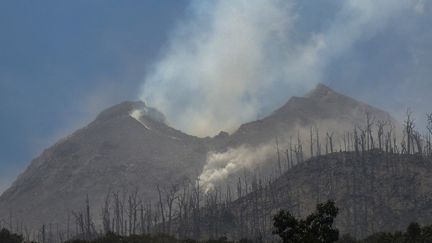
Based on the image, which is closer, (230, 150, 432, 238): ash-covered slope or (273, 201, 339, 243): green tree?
(273, 201, 339, 243): green tree

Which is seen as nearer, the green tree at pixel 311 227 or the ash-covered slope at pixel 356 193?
the green tree at pixel 311 227

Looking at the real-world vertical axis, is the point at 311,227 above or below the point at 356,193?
below

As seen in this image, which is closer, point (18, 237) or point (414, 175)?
point (18, 237)

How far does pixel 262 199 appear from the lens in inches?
4523

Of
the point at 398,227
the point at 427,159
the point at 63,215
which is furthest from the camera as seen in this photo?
the point at 63,215

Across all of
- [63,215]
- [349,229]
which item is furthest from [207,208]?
[63,215]

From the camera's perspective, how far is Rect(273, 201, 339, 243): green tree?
18.2 meters

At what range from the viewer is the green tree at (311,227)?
18203mm

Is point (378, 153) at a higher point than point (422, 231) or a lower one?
higher

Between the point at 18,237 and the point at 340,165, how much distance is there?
76174 mm

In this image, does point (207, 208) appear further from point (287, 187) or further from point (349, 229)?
point (349, 229)

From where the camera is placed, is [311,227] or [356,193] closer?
[311,227]

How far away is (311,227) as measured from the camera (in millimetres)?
18531

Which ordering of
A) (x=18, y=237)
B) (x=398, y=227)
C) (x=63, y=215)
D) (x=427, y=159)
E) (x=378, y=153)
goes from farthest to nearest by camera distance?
(x=63, y=215) < (x=378, y=153) < (x=427, y=159) < (x=398, y=227) < (x=18, y=237)
